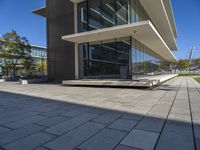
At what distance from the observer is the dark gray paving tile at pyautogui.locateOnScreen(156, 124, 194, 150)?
2.56m

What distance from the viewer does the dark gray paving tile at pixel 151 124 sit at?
11.1ft

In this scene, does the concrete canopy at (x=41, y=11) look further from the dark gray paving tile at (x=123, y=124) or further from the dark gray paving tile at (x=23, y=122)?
the dark gray paving tile at (x=123, y=124)

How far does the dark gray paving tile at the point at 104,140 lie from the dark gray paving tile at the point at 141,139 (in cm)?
16

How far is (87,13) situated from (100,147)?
45.9 feet

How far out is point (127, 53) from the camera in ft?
37.7

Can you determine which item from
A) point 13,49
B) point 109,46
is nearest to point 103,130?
point 109,46

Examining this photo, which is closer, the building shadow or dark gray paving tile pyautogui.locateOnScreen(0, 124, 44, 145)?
the building shadow

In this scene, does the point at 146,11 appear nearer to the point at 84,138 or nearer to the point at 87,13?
the point at 87,13

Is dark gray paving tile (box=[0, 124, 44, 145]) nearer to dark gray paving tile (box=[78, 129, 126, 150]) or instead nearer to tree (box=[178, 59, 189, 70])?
dark gray paving tile (box=[78, 129, 126, 150])

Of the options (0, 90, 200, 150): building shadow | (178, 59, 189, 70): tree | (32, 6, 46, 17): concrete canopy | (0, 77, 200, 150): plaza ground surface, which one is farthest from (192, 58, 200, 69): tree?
(0, 90, 200, 150): building shadow

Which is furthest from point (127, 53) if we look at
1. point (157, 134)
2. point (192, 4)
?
point (192, 4)

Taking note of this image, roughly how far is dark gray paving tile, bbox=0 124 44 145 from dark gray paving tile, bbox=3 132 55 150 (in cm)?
20

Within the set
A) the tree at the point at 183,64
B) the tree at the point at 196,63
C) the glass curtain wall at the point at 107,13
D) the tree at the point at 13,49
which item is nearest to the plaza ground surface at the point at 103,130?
the glass curtain wall at the point at 107,13

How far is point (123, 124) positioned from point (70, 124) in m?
1.33
